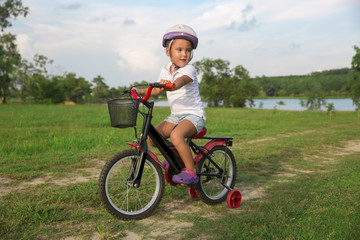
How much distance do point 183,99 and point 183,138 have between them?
510mm

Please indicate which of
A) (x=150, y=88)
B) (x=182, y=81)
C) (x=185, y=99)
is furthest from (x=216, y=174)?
(x=150, y=88)

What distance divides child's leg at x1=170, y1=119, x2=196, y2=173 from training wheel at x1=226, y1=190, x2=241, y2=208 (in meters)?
0.59

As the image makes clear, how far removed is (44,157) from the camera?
6.36 m

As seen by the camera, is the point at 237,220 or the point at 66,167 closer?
the point at 237,220

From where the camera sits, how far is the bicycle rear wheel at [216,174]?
12.4 feet

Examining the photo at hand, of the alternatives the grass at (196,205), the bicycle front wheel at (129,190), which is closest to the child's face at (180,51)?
the bicycle front wheel at (129,190)

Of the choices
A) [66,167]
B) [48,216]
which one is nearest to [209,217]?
[48,216]

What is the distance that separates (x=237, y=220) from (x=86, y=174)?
9.27 ft

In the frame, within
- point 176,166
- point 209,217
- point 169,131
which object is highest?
point 169,131

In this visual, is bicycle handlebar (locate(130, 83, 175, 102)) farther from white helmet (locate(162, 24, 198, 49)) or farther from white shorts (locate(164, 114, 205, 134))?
white helmet (locate(162, 24, 198, 49))

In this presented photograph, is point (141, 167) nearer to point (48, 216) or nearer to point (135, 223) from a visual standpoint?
point (135, 223)

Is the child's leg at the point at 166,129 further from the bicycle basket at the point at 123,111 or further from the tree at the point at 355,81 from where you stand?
the tree at the point at 355,81

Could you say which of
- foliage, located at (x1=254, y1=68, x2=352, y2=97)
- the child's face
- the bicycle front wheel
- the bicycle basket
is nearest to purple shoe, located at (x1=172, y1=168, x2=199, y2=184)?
the bicycle front wheel

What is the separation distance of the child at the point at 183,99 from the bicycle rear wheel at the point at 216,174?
0.25 metres
